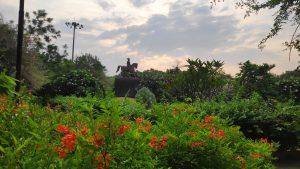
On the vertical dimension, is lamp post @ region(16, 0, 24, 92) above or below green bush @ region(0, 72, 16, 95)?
above

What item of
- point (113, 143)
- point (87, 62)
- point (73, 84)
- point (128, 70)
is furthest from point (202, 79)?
point (87, 62)

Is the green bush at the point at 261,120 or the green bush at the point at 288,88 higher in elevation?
the green bush at the point at 288,88

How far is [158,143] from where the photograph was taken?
585cm

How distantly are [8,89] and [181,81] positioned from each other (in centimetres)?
1950

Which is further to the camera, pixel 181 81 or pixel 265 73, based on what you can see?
pixel 265 73

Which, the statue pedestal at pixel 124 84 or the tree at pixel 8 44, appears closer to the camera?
the tree at pixel 8 44

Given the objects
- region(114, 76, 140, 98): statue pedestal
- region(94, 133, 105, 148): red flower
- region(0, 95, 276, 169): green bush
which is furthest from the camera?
region(114, 76, 140, 98): statue pedestal

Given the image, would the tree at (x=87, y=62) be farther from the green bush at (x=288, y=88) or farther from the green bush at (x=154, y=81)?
the green bush at (x=288, y=88)

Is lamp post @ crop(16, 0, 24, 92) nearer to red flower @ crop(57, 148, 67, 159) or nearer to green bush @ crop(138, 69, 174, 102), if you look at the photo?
red flower @ crop(57, 148, 67, 159)

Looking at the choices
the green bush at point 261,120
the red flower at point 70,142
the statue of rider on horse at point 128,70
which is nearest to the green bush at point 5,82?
the red flower at point 70,142

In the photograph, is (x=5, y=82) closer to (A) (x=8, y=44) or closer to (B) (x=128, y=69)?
(A) (x=8, y=44)

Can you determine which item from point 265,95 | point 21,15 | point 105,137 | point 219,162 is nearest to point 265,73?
point 265,95

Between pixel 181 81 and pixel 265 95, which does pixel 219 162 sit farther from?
pixel 265 95

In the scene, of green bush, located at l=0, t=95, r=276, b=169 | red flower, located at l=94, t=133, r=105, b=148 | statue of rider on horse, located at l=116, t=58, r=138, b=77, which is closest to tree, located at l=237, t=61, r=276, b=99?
statue of rider on horse, located at l=116, t=58, r=138, b=77
